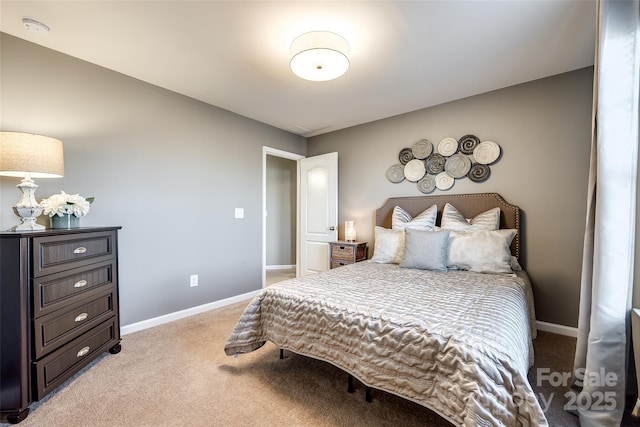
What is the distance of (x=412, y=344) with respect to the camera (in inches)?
49.4

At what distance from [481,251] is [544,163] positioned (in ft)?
3.76

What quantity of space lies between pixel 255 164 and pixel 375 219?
6.09 ft

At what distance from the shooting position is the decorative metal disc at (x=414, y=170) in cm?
334

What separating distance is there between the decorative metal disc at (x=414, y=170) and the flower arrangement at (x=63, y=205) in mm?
3307

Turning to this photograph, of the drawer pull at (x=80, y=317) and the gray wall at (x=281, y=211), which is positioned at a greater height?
the gray wall at (x=281, y=211)

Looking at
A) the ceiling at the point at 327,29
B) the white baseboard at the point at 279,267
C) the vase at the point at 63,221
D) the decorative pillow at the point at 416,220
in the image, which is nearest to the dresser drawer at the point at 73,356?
the vase at the point at 63,221

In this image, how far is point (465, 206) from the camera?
2992mm

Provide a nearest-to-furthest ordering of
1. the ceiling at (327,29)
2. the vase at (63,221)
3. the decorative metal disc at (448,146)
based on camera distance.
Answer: the ceiling at (327,29) < the vase at (63,221) < the decorative metal disc at (448,146)

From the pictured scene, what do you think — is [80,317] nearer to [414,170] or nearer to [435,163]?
[414,170]

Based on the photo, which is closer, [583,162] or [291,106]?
[583,162]

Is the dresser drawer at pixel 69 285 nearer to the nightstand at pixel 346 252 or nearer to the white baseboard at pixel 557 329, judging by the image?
the nightstand at pixel 346 252

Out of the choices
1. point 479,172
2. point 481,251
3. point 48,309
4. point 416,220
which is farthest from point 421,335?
point 479,172

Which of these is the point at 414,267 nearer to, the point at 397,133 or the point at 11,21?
the point at 397,133

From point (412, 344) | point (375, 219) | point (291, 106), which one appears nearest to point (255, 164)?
point (291, 106)
